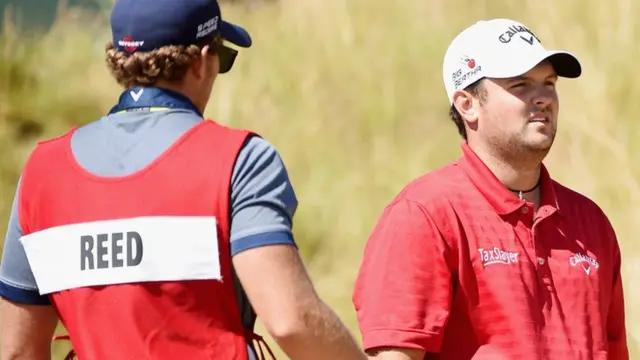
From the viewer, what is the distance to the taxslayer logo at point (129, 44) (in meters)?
2.37

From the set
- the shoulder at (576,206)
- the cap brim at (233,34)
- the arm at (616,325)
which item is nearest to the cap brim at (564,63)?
the shoulder at (576,206)

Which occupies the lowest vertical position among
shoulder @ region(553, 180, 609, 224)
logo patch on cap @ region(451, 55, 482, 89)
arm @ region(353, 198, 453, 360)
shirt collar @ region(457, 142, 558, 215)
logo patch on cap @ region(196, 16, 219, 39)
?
arm @ region(353, 198, 453, 360)

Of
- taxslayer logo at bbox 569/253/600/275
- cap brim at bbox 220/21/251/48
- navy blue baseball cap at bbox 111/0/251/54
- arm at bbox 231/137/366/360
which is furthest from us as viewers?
taxslayer logo at bbox 569/253/600/275

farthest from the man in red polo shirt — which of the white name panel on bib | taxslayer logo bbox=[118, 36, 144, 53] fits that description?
taxslayer logo bbox=[118, 36, 144, 53]

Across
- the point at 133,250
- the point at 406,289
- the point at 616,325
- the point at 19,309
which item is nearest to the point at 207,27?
the point at 133,250

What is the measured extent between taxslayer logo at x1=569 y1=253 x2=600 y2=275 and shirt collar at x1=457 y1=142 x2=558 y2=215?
122 millimetres

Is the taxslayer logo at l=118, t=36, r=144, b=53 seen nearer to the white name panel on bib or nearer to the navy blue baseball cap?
the navy blue baseball cap

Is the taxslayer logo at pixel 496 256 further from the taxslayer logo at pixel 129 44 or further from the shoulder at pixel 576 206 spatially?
the taxslayer logo at pixel 129 44

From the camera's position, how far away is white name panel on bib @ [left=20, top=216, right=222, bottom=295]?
2.23 metres

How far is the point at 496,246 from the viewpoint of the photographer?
9.87 feet

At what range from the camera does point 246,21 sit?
618 centimetres

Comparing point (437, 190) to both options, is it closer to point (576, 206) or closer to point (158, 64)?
point (576, 206)

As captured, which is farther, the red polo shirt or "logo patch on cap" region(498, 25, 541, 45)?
"logo patch on cap" region(498, 25, 541, 45)

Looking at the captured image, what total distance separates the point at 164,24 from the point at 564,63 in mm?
1250
